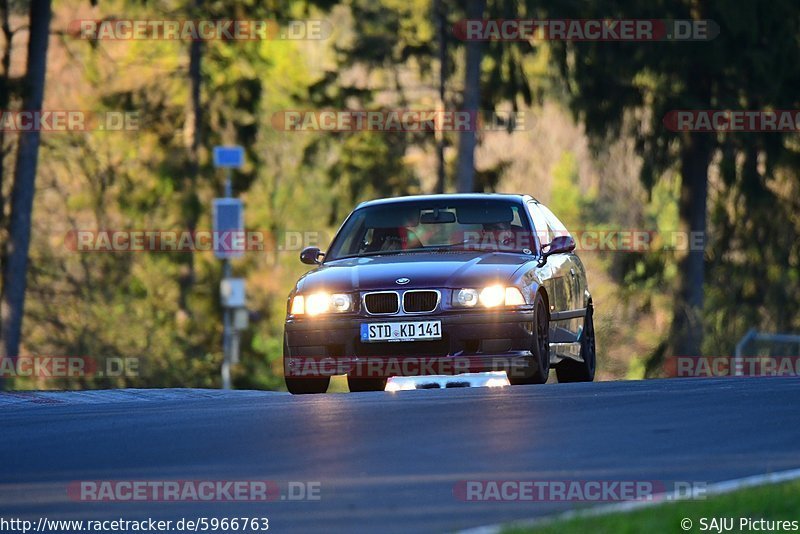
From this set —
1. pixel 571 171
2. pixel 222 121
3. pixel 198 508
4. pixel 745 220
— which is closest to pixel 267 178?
pixel 222 121

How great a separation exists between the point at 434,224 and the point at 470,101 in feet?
70.7

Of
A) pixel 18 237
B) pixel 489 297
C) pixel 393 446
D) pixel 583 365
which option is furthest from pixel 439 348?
pixel 18 237

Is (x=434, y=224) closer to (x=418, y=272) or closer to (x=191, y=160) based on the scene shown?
(x=418, y=272)

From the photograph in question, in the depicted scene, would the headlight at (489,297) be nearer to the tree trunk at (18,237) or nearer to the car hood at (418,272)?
the car hood at (418,272)

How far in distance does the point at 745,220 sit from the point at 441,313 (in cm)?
2346

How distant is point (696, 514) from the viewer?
7.96 m

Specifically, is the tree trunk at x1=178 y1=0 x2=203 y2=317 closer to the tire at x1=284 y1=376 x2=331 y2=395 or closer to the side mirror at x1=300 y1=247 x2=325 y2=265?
the side mirror at x1=300 y1=247 x2=325 y2=265

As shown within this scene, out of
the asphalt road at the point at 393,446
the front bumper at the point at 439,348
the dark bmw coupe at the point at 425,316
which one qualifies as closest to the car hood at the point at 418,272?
the dark bmw coupe at the point at 425,316

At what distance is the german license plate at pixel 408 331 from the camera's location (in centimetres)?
1466

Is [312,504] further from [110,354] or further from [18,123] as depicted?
[110,354]

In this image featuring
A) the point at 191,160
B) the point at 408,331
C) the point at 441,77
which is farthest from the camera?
the point at 191,160

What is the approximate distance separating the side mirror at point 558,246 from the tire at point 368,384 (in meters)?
1.73

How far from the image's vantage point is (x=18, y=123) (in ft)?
108

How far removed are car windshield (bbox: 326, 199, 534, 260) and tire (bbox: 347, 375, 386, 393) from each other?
3.48 ft
